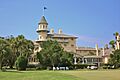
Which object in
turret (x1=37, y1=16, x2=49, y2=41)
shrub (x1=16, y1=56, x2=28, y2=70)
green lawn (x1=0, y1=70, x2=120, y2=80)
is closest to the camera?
green lawn (x1=0, y1=70, x2=120, y2=80)

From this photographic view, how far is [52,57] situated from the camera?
91.1m

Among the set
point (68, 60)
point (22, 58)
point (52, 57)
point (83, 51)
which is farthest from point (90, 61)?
point (22, 58)

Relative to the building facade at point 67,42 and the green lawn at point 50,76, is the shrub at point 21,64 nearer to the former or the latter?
the green lawn at point 50,76

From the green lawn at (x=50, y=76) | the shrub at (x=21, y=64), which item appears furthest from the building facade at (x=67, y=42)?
the green lawn at (x=50, y=76)

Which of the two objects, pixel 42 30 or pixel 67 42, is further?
pixel 67 42

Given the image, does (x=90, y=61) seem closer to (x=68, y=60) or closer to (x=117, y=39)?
(x=117, y=39)

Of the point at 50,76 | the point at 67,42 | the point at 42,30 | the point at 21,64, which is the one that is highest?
the point at 42,30

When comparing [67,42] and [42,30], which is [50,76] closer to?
[42,30]

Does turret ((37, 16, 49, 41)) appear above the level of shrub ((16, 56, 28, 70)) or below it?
above

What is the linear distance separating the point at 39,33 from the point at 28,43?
1493 inches

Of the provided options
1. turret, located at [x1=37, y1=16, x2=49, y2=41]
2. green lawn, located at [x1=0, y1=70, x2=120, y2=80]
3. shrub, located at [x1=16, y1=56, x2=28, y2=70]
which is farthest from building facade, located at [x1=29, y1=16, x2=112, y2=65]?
green lawn, located at [x1=0, y1=70, x2=120, y2=80]

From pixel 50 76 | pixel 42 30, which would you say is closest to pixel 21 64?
pixel 50 76

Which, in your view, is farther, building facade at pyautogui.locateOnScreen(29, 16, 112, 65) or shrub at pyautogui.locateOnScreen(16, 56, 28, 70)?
building facade at pyautogui.locateOnScreen(29, 16, 112, 65)

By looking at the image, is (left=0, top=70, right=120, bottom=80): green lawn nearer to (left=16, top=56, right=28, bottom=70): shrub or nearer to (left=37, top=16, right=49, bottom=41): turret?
(left=16, top=56, right=28, bottom=70): shrub
